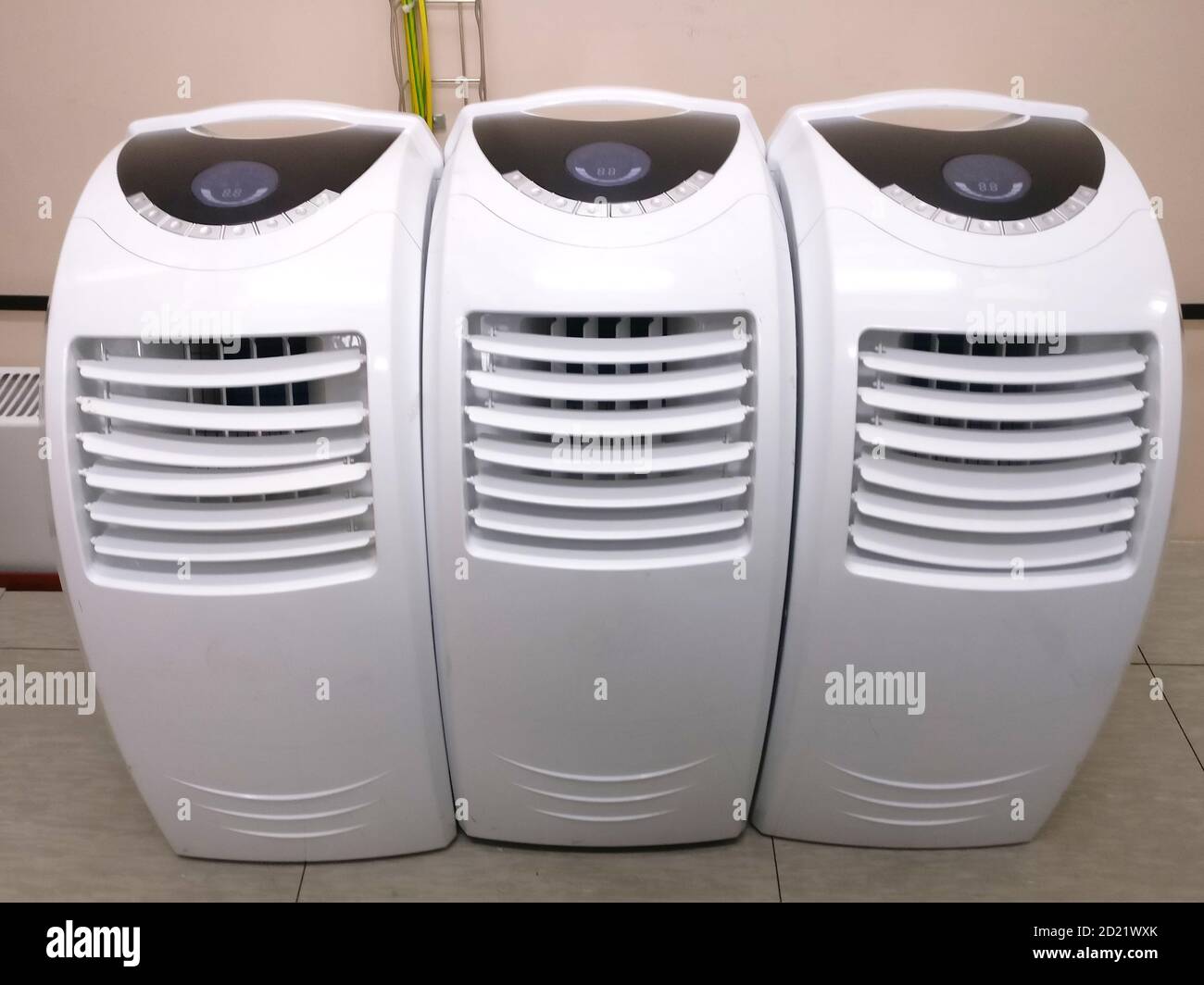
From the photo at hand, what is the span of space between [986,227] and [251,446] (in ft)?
2.58

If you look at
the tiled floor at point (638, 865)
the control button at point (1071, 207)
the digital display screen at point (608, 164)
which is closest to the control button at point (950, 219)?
the control button at point (1071, 207)

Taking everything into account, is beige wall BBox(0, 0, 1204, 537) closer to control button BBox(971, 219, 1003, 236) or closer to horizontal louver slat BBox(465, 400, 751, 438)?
control button BBox(971, 219, 1003, 236)

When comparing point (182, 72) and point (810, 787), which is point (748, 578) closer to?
point (810, 787)

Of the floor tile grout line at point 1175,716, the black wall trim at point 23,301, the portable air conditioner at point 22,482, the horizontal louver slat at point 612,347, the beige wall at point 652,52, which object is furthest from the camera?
the black wall trim at point 23,301

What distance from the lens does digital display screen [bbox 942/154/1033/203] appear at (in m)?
1.18

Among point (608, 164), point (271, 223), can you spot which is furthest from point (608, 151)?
point (271, 223)

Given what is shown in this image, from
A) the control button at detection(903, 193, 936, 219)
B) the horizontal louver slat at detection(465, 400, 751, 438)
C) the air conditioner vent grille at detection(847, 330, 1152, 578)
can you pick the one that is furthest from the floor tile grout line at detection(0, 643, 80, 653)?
the control button at detection(903, 193, 936, 219)

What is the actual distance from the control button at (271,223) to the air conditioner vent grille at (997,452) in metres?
0.61

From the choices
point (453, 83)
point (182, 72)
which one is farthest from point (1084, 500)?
point (182, 72)

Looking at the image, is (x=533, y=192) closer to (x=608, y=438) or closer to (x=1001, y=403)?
(x=608, y=438)

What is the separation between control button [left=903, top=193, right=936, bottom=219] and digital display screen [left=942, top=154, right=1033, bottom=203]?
0.16 feet

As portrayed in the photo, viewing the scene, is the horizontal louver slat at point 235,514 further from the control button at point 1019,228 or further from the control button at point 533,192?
the control button at point 1019,228

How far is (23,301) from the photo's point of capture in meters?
1.98

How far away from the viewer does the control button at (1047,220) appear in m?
1.15
